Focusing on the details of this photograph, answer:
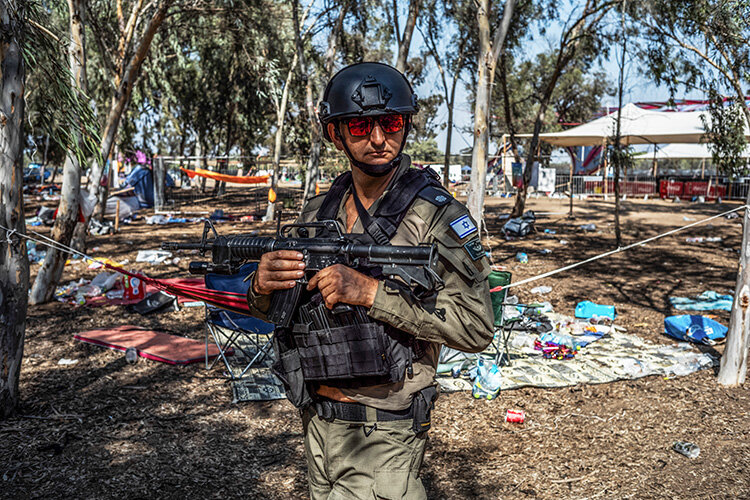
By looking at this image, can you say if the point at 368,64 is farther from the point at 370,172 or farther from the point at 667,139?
the point at 667,139

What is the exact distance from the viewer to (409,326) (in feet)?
6.36

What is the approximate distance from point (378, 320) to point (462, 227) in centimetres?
40

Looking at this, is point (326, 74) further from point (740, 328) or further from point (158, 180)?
point (740, 328)

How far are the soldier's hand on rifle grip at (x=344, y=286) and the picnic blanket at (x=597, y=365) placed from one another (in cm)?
411

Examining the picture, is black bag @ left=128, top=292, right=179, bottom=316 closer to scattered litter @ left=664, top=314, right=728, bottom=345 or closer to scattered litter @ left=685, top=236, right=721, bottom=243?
scattered litter @ left=664, top=314, right=728, bottom=345

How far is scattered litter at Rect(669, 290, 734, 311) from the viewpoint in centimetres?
863

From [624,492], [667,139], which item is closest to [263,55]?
[667,139]

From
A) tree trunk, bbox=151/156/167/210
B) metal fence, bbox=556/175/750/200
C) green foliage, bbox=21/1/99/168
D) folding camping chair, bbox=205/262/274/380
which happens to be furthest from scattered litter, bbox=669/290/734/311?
metal fence, bbox=556/175/750/200

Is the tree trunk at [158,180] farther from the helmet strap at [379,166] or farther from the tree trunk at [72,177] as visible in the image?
the helmet strap at [379,166]

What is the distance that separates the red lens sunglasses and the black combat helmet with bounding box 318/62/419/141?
1.1 inches

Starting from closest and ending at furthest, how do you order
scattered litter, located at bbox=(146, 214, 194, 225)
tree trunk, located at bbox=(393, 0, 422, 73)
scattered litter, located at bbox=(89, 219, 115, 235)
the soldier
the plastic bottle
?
the soldier
the plastic bottle
tree trunk, located at bbox=(393, 0, 422, 73)
scattered litter, located at bbox=(89, 219, 115, 235)
scattered litter, located at bbox=(146, 214, 194, 225)

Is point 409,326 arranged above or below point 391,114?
below

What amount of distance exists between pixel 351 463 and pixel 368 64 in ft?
4.61

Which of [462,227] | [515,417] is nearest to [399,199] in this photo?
A: [462,227]
